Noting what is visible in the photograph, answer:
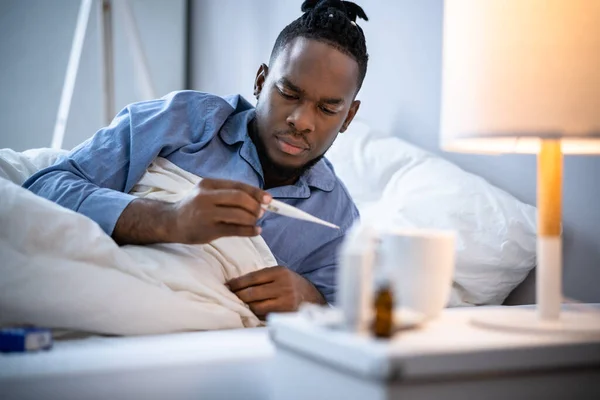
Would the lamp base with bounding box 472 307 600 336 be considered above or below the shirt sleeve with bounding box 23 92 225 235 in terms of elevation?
below

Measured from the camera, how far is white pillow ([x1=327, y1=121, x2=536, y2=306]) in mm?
1711

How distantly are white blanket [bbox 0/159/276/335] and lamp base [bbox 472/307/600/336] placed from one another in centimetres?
42

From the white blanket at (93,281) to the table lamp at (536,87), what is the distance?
436mm

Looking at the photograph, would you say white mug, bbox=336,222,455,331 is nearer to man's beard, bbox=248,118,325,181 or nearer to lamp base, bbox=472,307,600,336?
lamp base, bbox=472,307,600,336

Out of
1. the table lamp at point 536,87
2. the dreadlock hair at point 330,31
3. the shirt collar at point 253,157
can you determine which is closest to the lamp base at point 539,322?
the table lamp at point 536,87

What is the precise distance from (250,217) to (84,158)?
19.3 inches

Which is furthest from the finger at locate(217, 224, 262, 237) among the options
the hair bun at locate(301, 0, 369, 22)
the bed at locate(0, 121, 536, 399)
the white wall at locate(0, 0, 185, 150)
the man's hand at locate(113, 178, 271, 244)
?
the white wall at locate(0, 0, 185, 150)

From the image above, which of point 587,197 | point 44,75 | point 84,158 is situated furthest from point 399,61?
point 44,75

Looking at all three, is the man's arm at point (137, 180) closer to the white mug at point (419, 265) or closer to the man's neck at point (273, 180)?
the man's neck at point (273, 180)

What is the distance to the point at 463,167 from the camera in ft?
6.78

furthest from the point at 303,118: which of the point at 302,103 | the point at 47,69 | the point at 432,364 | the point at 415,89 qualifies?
the point at 47,69

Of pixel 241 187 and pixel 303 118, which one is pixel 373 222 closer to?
pixel 303 118

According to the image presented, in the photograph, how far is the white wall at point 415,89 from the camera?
1.69m

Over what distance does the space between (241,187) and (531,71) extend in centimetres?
45
